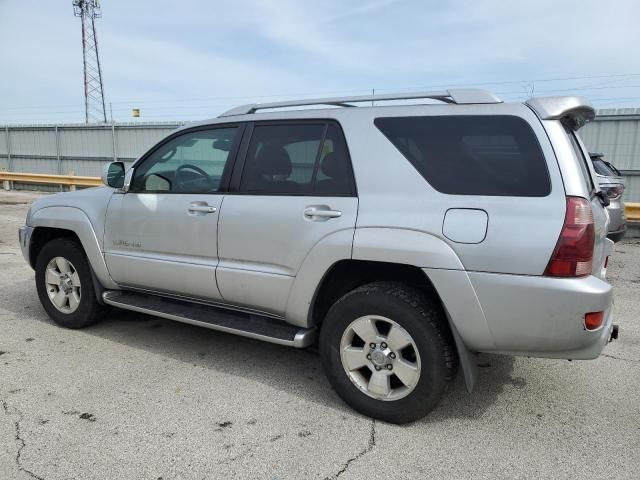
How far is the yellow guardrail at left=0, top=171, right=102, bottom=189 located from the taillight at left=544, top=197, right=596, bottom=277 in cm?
1713

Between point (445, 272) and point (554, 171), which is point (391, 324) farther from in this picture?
point (554, 171)

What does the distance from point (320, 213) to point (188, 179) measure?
1.34m

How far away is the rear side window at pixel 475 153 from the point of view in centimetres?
259

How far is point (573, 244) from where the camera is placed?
2441 mm

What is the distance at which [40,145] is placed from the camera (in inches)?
832

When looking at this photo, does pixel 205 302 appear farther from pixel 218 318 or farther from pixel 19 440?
pixel 19 440

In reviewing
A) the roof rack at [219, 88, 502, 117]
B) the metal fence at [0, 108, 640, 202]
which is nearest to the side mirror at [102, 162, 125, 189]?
the roof rack at [219, 88, 502, 117]

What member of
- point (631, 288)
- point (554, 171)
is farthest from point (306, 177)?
point (631, 288)

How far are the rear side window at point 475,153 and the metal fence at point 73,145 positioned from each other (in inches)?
655

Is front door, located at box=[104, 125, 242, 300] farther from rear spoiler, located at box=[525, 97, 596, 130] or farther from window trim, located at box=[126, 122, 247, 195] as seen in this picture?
rear spoiler, located at box=[525, 97, 596, 130]

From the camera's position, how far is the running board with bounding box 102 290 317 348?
324cm

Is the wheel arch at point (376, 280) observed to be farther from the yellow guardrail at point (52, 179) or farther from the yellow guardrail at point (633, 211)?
the yellow guardrail at point (52, 179)

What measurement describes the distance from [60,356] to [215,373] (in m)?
1.29

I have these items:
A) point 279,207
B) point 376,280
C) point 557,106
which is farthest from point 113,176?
point 557,106
